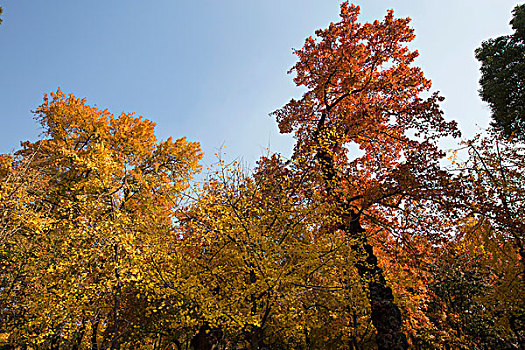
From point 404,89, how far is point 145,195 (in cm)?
1080

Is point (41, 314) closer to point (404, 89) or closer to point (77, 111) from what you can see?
point (77, 111)

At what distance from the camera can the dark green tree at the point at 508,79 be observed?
14.3 meters

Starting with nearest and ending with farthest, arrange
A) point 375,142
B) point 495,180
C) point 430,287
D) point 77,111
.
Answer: point 495,180 → point 375,142 → point 77,111 → point 430,287

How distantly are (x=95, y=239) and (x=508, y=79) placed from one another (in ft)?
64.1

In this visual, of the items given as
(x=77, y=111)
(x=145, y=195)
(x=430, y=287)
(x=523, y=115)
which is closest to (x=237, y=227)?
A: (x=145, y=195)

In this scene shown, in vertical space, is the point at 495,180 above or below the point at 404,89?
below

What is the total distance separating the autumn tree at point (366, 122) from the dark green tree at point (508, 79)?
7.45 m

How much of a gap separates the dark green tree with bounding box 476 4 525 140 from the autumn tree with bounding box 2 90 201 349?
16.1 metres

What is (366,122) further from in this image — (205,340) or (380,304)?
(205,340)

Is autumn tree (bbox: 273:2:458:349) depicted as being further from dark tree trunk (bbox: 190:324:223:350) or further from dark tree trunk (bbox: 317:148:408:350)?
dark tree trunk (bbox: 190:324:223:350)

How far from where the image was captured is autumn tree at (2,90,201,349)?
6.98 meters

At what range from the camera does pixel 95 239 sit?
7668mm

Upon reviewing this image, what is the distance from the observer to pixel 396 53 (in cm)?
1098

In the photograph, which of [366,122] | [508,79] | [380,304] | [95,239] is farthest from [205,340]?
[508,79]
